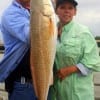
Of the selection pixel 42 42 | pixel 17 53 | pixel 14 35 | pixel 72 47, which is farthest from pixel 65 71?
pixel 42 42

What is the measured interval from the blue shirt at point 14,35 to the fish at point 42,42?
337mm

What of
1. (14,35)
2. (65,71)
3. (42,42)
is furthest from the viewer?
(65,71)

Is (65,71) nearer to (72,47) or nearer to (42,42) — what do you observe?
(72,47)

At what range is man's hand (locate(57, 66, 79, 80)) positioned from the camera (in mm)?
5027

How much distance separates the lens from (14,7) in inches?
192

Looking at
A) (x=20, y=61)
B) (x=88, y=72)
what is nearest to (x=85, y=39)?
(x=88, y=72)

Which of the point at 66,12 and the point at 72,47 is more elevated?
the point at 66,12

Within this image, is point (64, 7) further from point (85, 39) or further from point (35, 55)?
point (35, 55)

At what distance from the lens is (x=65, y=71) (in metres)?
5.03

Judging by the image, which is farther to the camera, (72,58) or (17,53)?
(72,58)

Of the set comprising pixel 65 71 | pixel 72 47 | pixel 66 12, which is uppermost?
pixel 66 12

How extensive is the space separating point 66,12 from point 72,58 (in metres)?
0.49

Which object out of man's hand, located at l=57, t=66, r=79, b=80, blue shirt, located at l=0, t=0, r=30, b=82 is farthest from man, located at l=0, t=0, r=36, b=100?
man's hand, located at l=57, t=66, r=79, b=80

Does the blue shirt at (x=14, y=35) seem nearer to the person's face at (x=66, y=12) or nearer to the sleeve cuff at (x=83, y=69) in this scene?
the person's face at (x=66, y=12)
